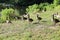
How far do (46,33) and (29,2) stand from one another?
40.2 meters

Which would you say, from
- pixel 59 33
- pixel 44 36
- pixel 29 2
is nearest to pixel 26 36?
pixel 44 36

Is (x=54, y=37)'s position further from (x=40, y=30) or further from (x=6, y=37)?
(x=6, y=37)

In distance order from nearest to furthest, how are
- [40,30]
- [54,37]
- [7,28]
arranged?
[54,37] → [40,30] → [7,28]

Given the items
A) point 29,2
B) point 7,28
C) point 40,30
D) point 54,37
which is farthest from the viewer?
point 29,2

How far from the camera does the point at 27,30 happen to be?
1639 cm

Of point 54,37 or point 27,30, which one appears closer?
point 54,37

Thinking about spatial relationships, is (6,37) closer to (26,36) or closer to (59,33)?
(26,36)

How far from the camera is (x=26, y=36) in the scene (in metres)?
15.1

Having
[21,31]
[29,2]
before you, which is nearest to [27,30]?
[21,31]

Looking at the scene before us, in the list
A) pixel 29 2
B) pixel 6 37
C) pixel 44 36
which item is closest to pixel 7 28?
pixel 6 37

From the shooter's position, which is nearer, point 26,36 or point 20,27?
point 26,36

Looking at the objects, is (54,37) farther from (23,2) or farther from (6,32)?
(23,2)

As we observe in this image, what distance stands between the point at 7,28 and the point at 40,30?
2.68 m

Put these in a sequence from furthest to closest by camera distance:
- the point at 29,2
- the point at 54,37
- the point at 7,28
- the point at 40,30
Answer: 1. the point at 29,2
2. the point at 7,28
3. the point at 40,30
4. the point at 54,37
